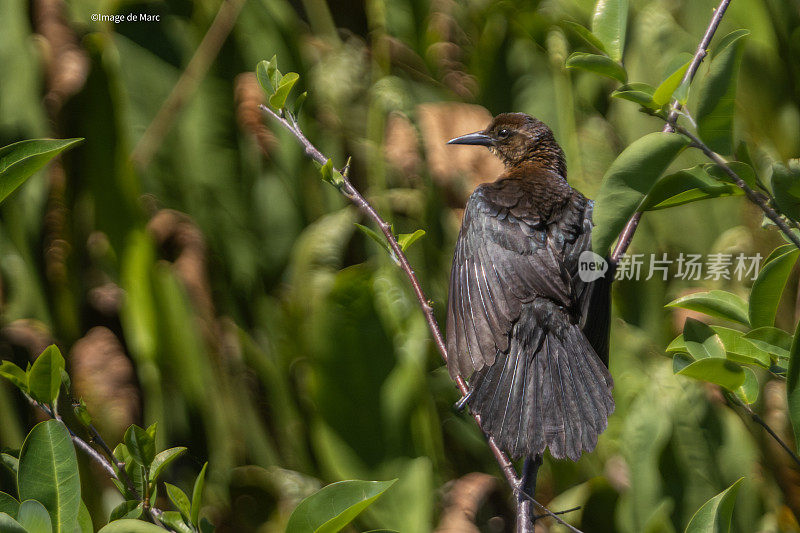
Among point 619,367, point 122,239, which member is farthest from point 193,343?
point 619,367

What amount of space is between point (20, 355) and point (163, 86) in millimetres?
852

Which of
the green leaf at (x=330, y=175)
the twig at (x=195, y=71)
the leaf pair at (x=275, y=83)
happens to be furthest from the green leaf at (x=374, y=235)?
the twig at (x=195, y=71)

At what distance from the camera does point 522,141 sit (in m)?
2.21

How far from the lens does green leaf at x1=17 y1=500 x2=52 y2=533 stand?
0.81 metres

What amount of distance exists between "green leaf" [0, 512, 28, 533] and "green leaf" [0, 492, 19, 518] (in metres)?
0.13

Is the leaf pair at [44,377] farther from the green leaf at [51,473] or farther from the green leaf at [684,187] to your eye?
the green leaf at [684,187]

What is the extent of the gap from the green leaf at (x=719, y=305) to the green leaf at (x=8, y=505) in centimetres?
85

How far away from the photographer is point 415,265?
84.1 inches

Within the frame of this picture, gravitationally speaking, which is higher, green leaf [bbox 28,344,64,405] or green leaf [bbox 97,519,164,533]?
green leaf [bbox 28,344,64,405]

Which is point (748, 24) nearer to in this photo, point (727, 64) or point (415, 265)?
point (415, 265)

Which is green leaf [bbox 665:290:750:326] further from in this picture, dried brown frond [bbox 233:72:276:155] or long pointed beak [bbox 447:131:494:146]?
dried brown frond [bbox 233:72:276:155]

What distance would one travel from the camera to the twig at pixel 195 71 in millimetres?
2281

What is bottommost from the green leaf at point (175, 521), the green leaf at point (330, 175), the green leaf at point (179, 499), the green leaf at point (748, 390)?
the green leaf at point (748, 390)

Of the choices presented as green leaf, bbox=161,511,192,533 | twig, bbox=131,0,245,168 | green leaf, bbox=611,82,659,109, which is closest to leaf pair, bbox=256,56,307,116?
green leaf, bbox=611,82,659,109
